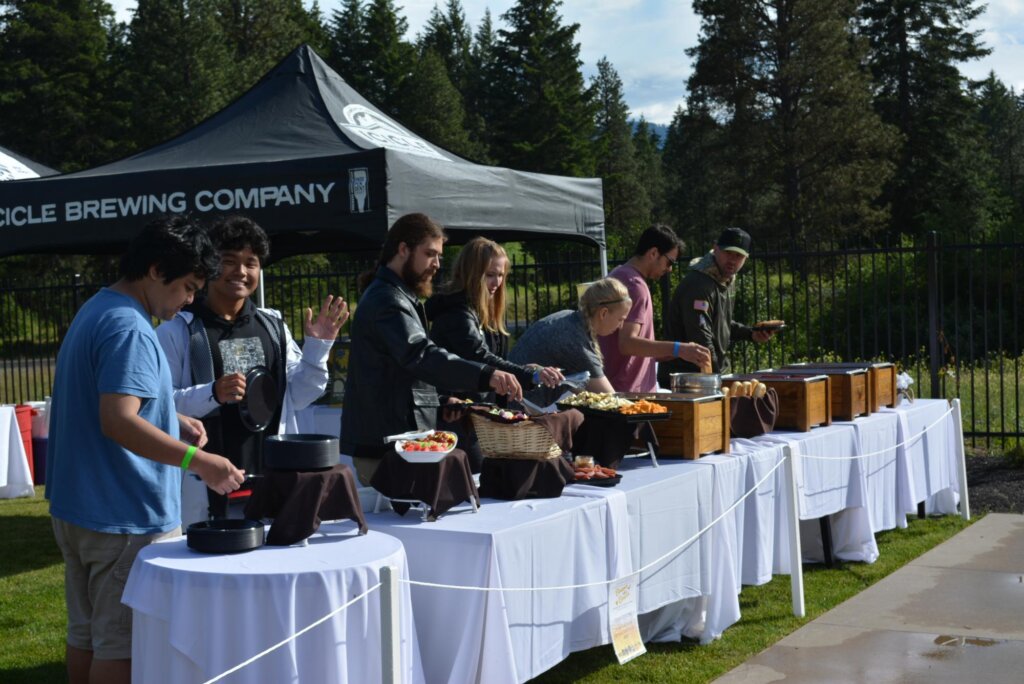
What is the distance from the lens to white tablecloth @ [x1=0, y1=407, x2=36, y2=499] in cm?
937

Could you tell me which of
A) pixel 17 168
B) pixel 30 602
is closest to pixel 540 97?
pixel 17 168

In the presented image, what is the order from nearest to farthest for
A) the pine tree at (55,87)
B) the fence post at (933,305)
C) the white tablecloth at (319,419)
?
the white tablecloth at (319,419)
the fence post at (933,305)
the pine tree at (55,87)

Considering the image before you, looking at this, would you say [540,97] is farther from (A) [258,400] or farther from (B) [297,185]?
(A) [258,400]

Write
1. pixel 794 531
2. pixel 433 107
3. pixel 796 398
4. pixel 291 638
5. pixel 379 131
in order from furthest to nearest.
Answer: pixel 433 107
pixel 379 131
pixel 796 398
pixel 794 531
pixel 291 638

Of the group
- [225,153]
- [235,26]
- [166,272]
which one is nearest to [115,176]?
[225,153]

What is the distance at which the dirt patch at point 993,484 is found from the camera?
8266 mm

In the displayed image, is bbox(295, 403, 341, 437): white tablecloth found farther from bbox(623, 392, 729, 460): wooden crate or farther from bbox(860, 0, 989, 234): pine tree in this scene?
bbox(860, 0, 989, 234): pine tree

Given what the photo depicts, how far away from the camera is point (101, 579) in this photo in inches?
121

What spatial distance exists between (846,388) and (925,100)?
42.0 meters

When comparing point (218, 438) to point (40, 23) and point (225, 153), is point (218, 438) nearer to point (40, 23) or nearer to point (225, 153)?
point (225, 153)

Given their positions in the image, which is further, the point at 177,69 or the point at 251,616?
the point at 177,69

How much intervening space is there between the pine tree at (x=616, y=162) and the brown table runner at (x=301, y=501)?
50.0m

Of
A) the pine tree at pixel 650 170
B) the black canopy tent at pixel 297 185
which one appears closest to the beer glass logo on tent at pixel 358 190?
the black canopy tent at pixel 297 185

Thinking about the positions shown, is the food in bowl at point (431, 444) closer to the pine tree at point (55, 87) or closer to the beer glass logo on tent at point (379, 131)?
the beer glass logo on tent at point (379, 131)
